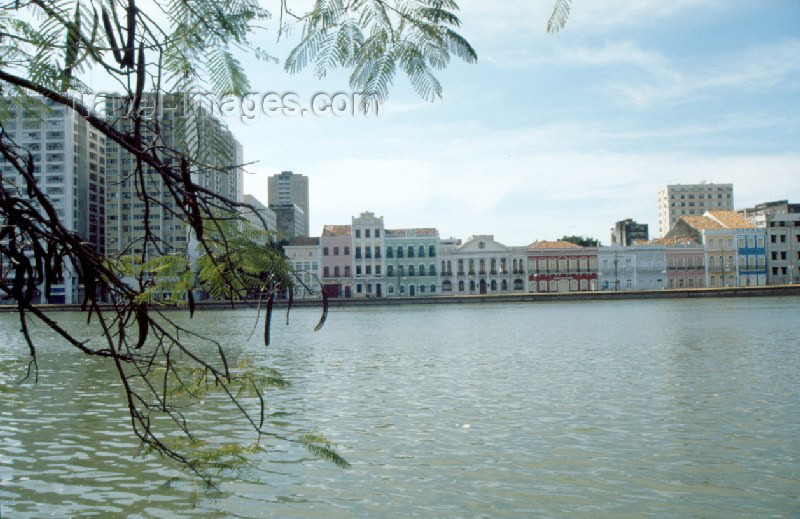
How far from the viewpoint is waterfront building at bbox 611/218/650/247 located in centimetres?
8657

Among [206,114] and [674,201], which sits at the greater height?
[674,201]

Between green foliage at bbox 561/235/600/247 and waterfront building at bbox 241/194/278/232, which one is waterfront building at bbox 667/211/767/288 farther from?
waterfront building at bbox 241/194/278/232

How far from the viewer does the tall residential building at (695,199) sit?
123 meters

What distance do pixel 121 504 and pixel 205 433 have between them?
2.75m

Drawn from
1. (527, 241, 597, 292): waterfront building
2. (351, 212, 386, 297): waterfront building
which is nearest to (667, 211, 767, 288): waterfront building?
(527, 241, 597, 292): waterfront building

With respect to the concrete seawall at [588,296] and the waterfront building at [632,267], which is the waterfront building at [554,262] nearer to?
the waterfront building at [632,267]

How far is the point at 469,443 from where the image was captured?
845 cm

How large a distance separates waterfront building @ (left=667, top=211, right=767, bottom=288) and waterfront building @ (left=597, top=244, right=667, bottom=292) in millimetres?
4343

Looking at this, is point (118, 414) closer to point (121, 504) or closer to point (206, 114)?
point (121, 504)

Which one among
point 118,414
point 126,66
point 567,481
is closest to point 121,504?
point 567,481

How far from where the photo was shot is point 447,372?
1543cm

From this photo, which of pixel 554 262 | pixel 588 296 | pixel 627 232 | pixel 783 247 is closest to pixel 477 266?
pixel 554 262

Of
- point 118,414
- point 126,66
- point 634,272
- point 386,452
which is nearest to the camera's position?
point 126,66

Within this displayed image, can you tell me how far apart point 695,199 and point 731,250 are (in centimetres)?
5167
